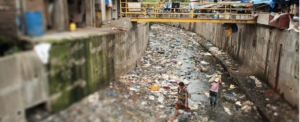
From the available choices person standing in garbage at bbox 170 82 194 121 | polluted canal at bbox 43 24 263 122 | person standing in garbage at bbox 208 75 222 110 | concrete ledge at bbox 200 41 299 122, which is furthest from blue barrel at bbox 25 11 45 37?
concrete ledge at bbox 200 41 299 122

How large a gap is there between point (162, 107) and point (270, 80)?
4.29 metres

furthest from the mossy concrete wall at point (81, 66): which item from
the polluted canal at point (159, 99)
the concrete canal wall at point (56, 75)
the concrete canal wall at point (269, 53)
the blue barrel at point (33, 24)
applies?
the concrete canal wall at point (269, 53)

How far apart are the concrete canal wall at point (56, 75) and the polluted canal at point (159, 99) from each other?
354 millimetres

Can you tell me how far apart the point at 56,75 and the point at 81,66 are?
92 centimetres

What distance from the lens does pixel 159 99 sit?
26.7 feet

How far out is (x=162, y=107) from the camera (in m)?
7.59

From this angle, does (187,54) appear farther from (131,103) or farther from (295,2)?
(131,103)

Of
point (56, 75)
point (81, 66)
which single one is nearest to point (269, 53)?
point (81, 66)

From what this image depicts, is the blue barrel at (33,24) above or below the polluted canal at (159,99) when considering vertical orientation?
above

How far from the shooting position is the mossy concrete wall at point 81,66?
512cm

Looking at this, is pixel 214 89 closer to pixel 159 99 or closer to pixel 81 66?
pixel 159 99

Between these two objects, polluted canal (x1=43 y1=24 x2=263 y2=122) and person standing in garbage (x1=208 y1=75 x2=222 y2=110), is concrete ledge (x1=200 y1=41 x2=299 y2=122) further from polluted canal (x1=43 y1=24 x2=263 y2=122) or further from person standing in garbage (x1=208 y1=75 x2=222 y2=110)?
person standing in garbage (x1=208 y1=75 x2=222 y2=110)

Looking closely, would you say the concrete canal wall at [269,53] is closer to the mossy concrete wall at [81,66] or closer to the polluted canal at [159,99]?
the polluted canal at [159,99]

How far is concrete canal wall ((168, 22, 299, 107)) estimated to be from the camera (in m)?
6.91
